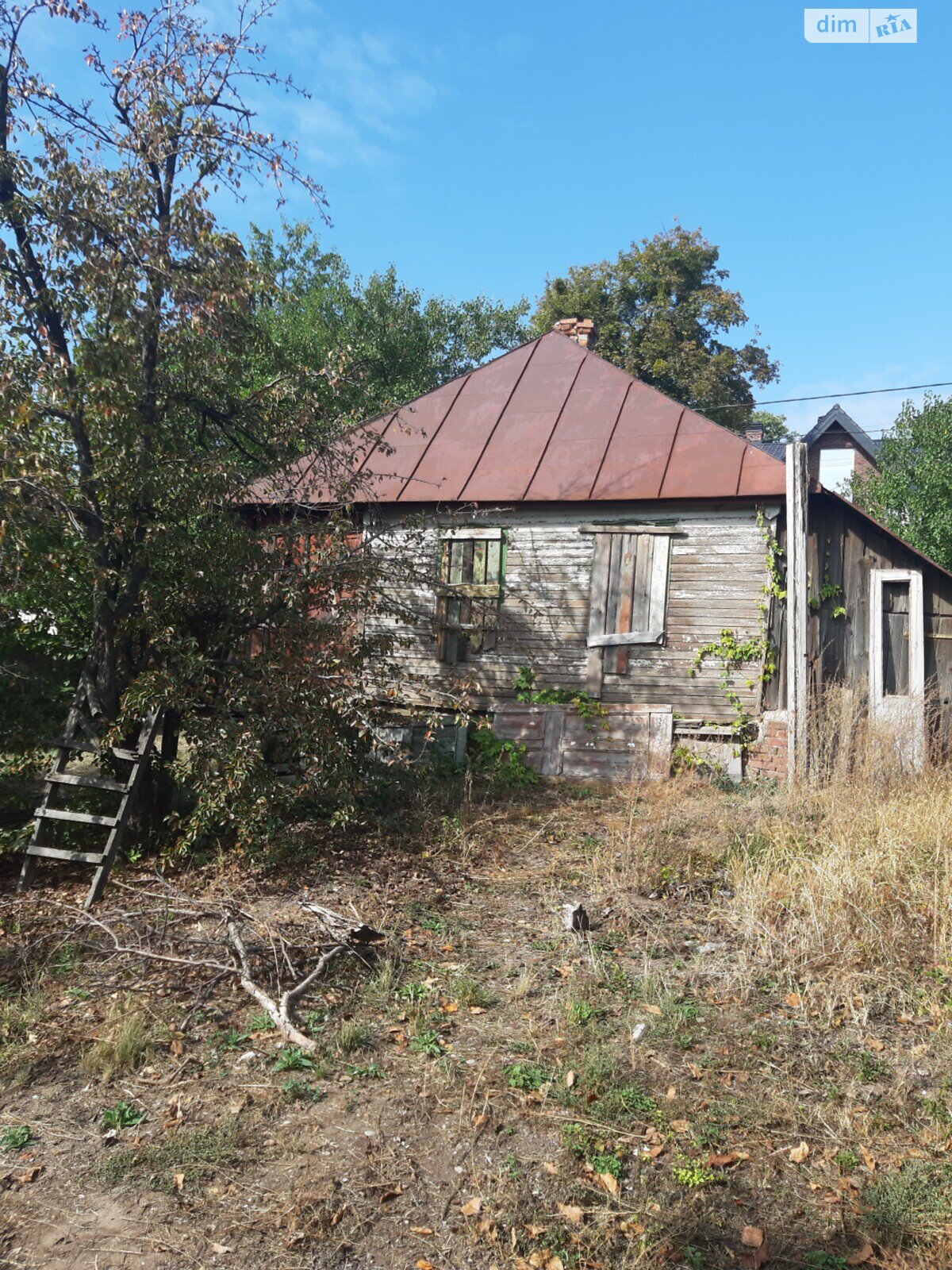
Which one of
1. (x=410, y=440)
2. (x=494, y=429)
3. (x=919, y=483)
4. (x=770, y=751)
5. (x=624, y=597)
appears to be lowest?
(x=770, y=751)

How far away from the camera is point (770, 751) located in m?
10.6

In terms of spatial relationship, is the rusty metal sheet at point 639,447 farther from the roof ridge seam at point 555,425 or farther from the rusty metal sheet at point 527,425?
the rusty metal sheet at point 527,425

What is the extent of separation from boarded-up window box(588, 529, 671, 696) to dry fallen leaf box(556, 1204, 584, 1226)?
839 centimetres

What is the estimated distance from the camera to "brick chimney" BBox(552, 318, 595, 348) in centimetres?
1453

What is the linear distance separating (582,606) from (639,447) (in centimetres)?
220

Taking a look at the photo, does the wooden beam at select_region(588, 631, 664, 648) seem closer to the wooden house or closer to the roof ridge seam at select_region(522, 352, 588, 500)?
the wooden house

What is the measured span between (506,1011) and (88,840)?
4821mm

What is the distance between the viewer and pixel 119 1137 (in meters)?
3.89

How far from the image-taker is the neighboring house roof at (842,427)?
94.6 feet

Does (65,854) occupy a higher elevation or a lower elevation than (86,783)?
lower

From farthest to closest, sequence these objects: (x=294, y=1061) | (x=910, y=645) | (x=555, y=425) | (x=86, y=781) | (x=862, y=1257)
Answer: (x=555, y=425) < (x=910, y=645) < (x=86, y=781) < (x=294, y=1061) < (x=862, y=1257)

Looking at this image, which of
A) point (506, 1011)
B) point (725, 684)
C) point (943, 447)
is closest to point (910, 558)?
point (725, 684)

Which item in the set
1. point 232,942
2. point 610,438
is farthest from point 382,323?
point 232,942

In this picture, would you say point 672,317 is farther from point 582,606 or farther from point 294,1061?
point 294,1061
